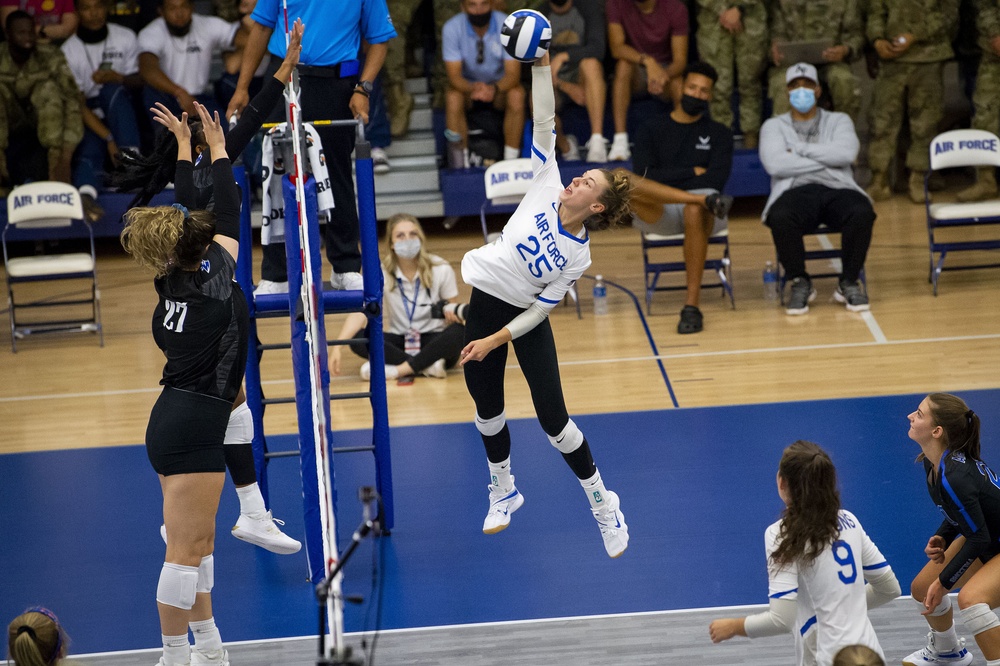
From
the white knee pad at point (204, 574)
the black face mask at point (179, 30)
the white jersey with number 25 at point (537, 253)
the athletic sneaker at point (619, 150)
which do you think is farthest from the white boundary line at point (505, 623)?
the black face mask at point (179, 30)

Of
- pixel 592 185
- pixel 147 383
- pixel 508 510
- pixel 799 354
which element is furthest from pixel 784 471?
pixel 147 383

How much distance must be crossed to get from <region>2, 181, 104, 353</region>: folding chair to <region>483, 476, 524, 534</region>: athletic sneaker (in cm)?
503

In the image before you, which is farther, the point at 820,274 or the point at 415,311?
the point at 820,274

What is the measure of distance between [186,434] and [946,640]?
9.32 feet

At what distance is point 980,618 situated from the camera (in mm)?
4234

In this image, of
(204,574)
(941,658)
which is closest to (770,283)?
(941,658)

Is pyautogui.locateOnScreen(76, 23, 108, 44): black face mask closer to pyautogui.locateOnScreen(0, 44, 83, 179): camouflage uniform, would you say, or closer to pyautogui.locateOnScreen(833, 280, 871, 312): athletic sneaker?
pyautogui.locateOnScreen(0, 44, 83, 179): camouflage uniform

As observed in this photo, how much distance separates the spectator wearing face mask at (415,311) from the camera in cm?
832

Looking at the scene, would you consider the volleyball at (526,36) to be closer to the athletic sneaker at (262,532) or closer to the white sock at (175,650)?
the athletic sneaker at (262,532)

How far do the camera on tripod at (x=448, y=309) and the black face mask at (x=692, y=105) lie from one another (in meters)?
2.45

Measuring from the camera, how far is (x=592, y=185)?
4.92 meters

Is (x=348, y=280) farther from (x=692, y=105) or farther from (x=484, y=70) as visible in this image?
(x=484, y=70)

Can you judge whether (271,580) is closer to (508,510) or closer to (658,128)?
(508,510)

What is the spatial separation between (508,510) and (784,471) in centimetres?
201
